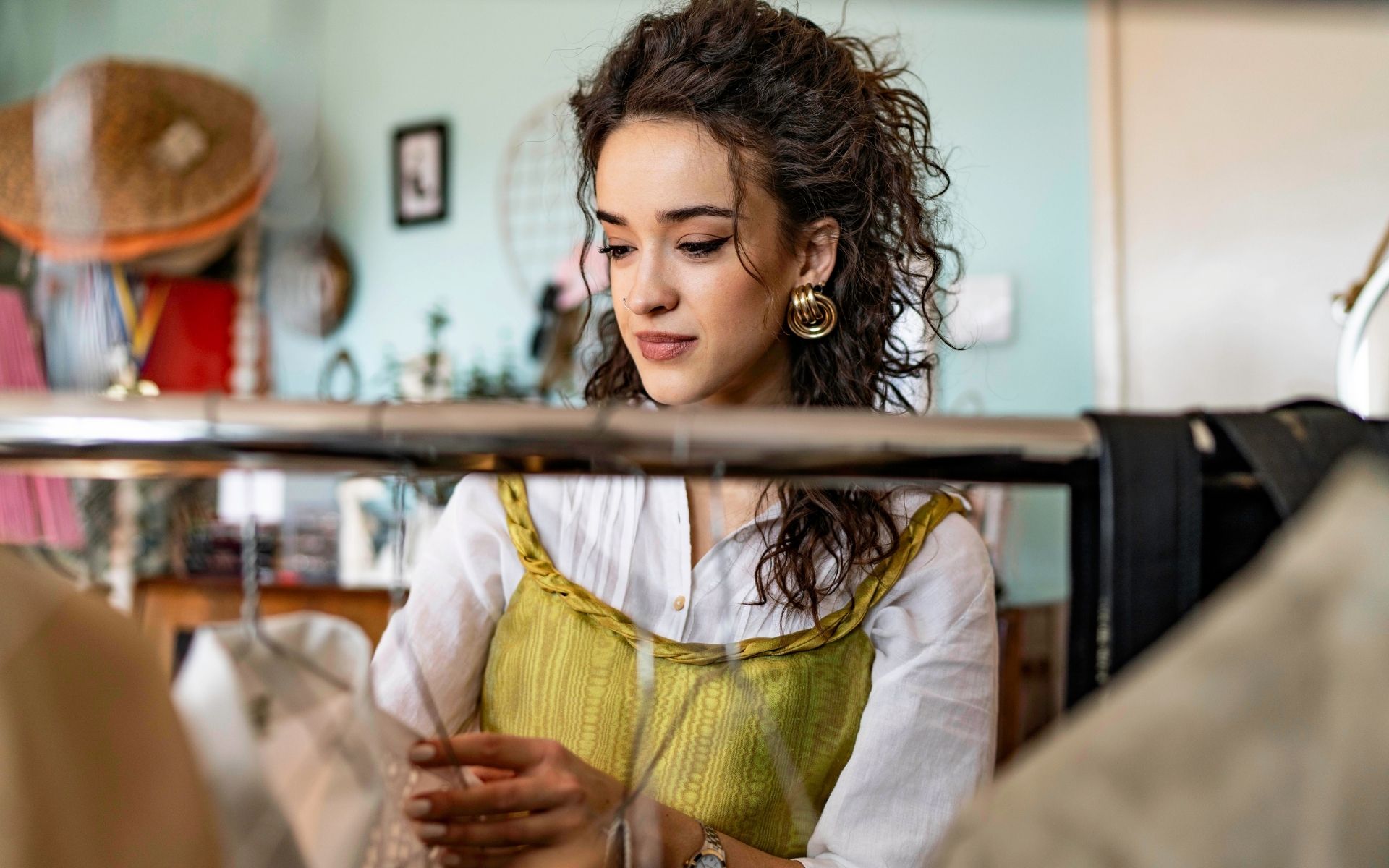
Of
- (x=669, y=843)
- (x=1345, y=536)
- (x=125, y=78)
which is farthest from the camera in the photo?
(x=125, y=78)

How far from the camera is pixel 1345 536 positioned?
0.35 meters

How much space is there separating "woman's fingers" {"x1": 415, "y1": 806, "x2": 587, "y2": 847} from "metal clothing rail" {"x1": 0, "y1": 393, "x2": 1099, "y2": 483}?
172 mm

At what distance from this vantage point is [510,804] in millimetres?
518

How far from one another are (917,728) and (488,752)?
33 centimetres

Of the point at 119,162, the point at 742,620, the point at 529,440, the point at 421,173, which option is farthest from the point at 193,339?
the point at 529,440

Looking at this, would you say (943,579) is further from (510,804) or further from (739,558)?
(510,804)

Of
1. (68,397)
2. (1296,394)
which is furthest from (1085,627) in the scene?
(1296,394)

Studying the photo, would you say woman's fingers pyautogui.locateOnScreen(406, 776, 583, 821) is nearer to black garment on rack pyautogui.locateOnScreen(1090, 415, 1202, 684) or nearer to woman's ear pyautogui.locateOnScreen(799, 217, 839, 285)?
black garment on rack pyautogui.locateOnScreen(1090, 415, 1202, 684)

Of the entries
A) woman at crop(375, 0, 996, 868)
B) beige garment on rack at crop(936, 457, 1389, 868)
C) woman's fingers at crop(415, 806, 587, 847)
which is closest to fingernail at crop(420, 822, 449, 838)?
woman's fingers at crop(415, 806, 587, 847)

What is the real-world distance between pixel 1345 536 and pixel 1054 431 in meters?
0.12

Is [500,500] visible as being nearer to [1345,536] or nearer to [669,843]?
[669,843]

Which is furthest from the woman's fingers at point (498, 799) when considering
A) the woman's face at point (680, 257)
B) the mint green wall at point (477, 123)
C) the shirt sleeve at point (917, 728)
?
the mint green wall at point (477, 123)

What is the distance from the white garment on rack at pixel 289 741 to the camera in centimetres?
47

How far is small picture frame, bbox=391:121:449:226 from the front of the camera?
322 centimetres
